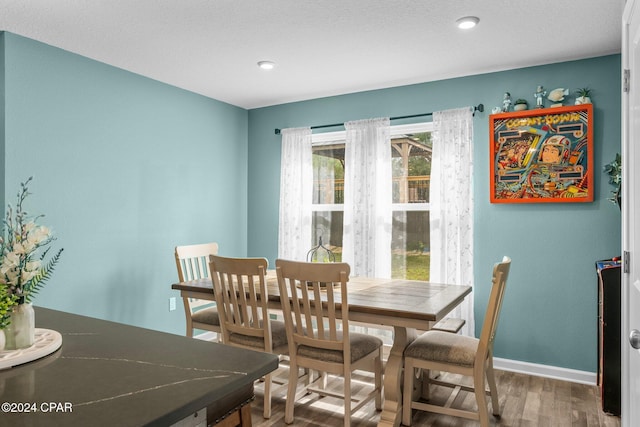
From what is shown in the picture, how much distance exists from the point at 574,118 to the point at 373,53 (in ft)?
5.15

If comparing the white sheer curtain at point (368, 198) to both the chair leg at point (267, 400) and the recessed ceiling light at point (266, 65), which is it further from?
the chair leg at point (267, 400)

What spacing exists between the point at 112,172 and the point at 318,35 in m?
A: 1.95

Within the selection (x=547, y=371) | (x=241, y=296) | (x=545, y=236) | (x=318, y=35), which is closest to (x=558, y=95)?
(x=545, y=236)

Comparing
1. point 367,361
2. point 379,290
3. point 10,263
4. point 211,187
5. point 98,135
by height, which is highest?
point 98,135

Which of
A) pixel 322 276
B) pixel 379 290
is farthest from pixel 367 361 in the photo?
pixel 322 276

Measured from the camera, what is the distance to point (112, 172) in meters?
3.61

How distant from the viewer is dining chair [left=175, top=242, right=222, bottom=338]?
3.25m

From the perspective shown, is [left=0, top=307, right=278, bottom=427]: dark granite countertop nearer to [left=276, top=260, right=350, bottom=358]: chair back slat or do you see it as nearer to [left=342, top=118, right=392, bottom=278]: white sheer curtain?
[left=276, top=260, right=350, bottom=358]: chair back slat

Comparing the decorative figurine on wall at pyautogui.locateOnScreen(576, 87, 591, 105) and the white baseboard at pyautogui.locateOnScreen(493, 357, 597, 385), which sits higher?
the decorative figurine on wall at pyautogui.locateOnScreen(576, 87, 591, 105)

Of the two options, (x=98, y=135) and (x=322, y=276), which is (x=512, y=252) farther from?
(x=98, y=135)

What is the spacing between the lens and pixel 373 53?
332 cm

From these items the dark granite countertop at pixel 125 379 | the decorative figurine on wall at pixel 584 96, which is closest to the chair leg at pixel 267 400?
the dark granite countertop at pixel 125 379

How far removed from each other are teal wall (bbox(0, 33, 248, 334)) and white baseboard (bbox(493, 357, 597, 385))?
2857mm

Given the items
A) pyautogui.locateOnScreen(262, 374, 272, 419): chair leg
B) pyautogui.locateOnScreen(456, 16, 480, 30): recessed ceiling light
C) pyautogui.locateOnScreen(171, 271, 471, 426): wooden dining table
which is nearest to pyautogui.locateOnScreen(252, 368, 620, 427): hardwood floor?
pyautogui.locateOnScreen(262, 374, 272, 419): chair leg
